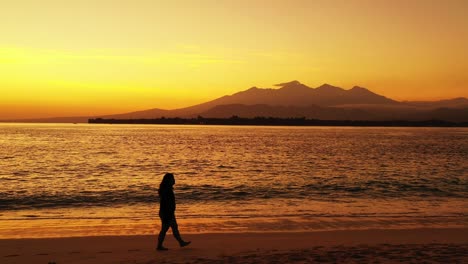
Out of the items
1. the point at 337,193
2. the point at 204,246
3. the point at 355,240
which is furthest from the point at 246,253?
the point at 337,193

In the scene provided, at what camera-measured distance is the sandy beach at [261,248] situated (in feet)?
39.5

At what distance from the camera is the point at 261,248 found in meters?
13.7

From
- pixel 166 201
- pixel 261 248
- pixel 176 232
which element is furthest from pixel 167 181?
pixel 261 248

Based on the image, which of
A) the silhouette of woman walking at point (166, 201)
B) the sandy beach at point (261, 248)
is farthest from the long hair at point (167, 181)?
the sandy beach at point (261, 248)

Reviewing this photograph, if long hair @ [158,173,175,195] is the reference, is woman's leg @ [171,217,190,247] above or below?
below

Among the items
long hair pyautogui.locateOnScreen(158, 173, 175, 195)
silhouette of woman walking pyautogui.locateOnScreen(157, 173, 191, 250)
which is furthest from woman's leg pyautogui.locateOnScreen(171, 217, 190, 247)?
long hair pyautogui.locateOnScreen(158, 173, 175, 195)

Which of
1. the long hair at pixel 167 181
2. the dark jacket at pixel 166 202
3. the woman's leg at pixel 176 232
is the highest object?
the long hair at pixel 167 181

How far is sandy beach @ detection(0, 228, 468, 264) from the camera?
1205 cm

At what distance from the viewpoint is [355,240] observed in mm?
15211

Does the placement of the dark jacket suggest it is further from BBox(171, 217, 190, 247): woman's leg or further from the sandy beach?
the sandy beach

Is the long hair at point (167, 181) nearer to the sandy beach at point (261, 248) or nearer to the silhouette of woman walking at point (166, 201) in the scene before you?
the silhouette of woman walking at point (166, 201)

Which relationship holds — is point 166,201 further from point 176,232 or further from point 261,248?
point 261,248

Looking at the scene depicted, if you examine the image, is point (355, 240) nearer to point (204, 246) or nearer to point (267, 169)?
point (204, 246)

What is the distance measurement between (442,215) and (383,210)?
9.03 feet
